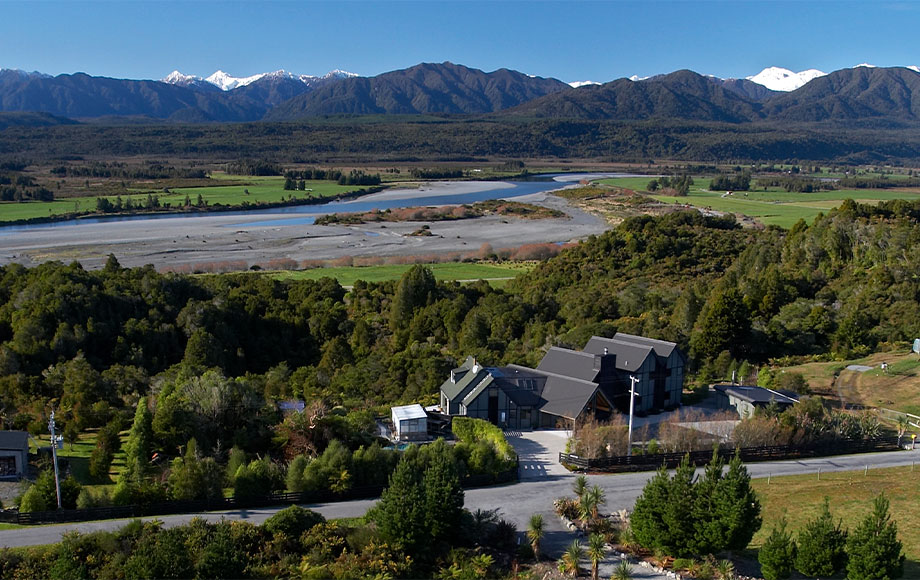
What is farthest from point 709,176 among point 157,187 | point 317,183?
point 157,187

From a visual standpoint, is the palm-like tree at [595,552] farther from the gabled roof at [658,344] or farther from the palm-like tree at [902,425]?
the palm-like tree at [902,425]

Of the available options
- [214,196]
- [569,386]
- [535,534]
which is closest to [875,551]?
[535,534]

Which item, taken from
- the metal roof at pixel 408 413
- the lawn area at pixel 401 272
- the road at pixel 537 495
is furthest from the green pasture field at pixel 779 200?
the metal roof at pixel 408 413

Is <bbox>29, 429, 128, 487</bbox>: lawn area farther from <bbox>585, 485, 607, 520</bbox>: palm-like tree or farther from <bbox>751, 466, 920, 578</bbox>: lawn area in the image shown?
<bbox>751, 466, 920, 578</bbox>: lawn area

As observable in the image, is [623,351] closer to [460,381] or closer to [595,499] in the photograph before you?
[460,381]

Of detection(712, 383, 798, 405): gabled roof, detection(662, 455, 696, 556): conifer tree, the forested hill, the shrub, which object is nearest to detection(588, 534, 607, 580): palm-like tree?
detection(662, 455, 696, 556): conifer tree

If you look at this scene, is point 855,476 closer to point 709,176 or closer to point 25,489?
point 25,489
